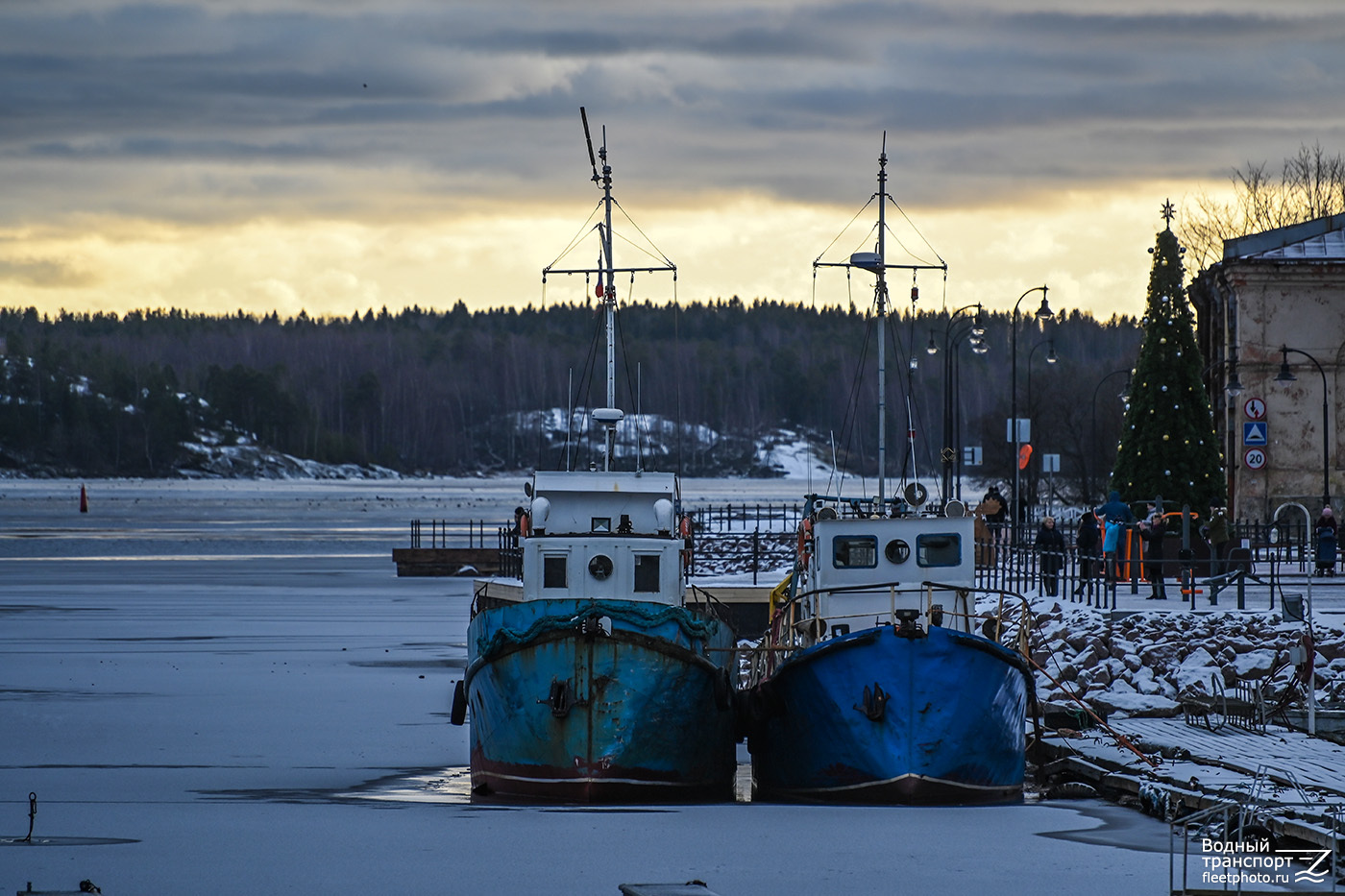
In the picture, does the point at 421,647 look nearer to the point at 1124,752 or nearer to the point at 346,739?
the point at 346,739

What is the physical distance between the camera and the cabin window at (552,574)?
21.3 meters

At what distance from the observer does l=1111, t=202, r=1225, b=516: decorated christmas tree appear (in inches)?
1841

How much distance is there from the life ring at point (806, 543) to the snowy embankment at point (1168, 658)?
3664mm

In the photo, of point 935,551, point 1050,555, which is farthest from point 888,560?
point 1050,555

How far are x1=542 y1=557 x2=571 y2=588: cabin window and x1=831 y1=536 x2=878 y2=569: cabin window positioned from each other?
3.21m

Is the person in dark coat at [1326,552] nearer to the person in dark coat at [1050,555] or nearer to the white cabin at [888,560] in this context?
the person in dark coat at [1050,555]

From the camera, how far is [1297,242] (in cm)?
5347

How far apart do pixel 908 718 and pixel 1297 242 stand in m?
39.0

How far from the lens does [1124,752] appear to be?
20.1 meters

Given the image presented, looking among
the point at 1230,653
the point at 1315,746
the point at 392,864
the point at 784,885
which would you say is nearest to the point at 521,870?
the point at 392,864

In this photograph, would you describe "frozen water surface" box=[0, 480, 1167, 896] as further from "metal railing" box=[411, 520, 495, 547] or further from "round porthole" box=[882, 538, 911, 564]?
"metal railing" box=[411, 520, 495, 547]

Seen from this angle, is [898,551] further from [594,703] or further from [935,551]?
[594,703]

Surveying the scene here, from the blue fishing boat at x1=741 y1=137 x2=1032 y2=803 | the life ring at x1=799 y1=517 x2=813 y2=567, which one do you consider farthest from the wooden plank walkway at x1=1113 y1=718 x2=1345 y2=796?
the life ring at x1=799 y1=517 x2=813 y2=567

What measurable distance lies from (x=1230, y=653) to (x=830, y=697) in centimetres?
914
